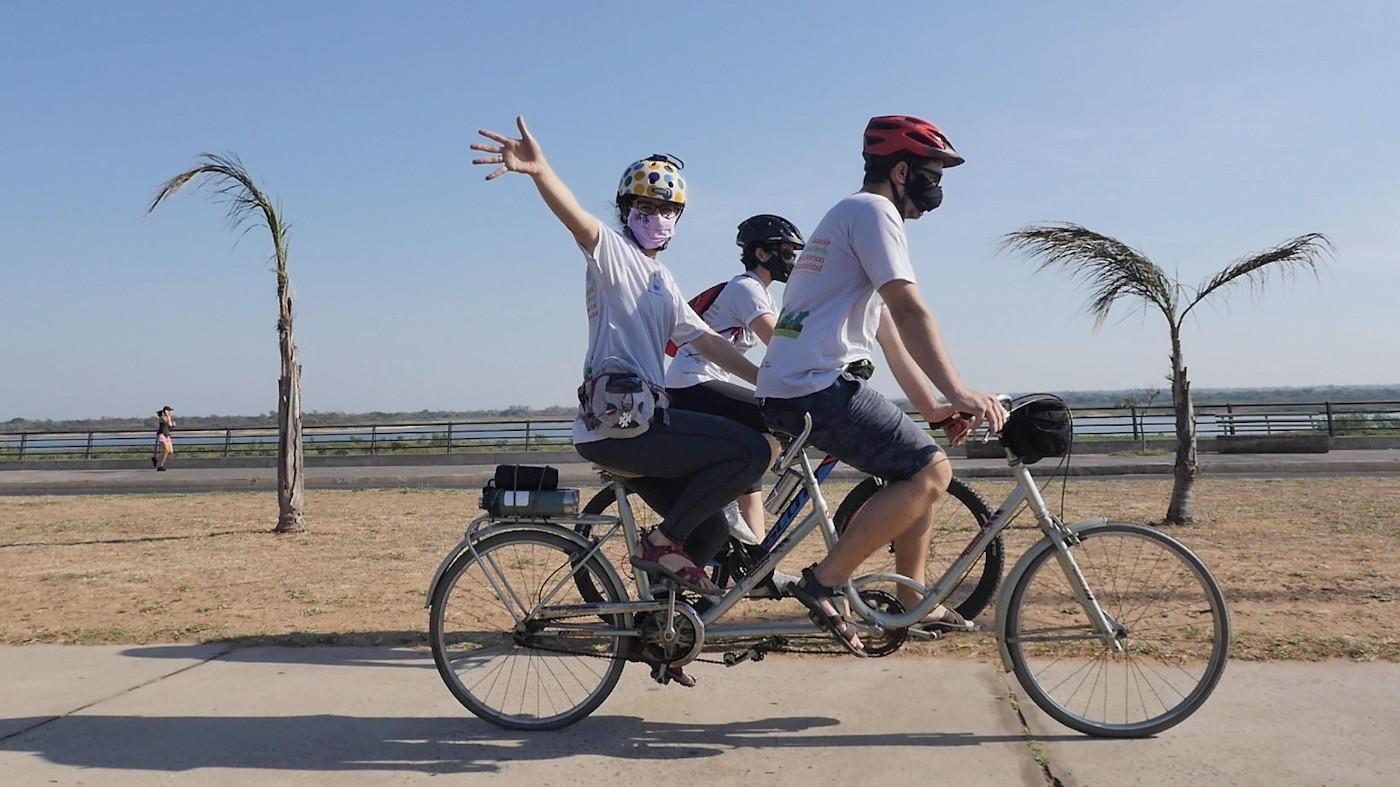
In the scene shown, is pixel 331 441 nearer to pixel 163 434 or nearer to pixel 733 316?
pixel 163 434

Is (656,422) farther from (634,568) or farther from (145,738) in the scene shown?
(145,738)

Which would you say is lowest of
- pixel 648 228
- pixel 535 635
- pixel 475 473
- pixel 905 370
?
pixel 475 473

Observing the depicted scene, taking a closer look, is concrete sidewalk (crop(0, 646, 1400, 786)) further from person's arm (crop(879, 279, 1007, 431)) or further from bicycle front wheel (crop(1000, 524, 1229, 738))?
person's arm (crop(879, 279, 1007, 431))

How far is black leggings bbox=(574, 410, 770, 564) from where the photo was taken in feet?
11.8

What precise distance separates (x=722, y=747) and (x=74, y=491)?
65.7ft

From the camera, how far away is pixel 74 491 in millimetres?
19594

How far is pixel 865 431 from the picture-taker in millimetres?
3461

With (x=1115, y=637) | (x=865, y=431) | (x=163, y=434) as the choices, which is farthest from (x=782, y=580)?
(x=163, y=434)

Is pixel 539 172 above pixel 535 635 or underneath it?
above

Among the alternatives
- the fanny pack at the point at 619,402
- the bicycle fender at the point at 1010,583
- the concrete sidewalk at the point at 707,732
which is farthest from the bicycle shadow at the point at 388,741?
the fanny pack at the point at 619,402

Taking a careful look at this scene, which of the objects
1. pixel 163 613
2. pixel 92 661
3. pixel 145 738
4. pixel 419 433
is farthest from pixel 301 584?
pixel 419 433

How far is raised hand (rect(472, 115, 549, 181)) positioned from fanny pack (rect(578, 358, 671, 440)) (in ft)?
2.29

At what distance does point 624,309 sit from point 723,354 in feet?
1.69

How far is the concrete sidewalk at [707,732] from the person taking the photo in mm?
3170
